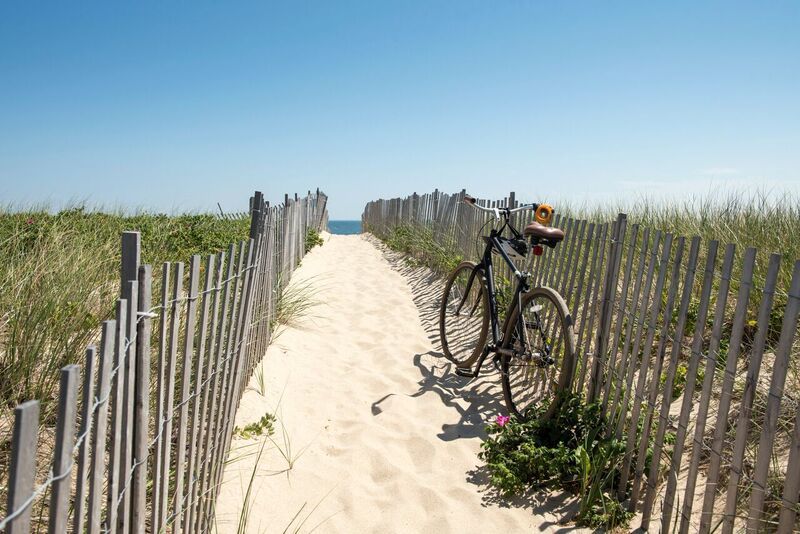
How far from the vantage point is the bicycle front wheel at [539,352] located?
156 inches

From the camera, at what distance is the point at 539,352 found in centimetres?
442

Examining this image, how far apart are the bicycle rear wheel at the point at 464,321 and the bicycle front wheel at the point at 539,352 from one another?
47cm

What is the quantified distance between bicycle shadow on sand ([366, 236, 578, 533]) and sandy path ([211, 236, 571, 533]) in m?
0.01

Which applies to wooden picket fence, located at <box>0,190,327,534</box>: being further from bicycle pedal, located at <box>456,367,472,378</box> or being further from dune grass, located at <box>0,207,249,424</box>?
bicycle pedal, located at <box>456,367,472,378</box>

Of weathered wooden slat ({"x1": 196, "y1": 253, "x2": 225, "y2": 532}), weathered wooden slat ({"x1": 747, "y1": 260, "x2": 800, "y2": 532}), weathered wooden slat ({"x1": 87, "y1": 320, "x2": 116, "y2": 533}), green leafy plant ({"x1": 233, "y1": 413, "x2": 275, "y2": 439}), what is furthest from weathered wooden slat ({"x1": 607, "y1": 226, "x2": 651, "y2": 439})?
weathered wooden slat ({"x1": 87, "y1": 320, "x2": 116, "y2": 533})

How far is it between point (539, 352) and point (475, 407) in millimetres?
747

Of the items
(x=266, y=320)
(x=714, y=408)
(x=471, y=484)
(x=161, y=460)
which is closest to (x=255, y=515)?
(x=161, y=460)

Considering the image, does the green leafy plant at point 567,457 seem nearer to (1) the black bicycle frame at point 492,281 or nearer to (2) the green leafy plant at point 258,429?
(1) the black bicycle frame at point 492,281

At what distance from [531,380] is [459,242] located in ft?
14.4

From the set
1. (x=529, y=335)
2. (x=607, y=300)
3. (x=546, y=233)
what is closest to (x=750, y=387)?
(x=607, y=300)

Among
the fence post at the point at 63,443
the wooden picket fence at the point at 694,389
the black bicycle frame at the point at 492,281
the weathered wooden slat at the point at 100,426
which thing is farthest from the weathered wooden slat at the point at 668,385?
the fence post at the point at 63,443

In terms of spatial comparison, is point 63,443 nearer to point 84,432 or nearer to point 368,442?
point 84,432

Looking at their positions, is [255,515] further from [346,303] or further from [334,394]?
[346,303]

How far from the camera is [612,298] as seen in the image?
12.8 ft
